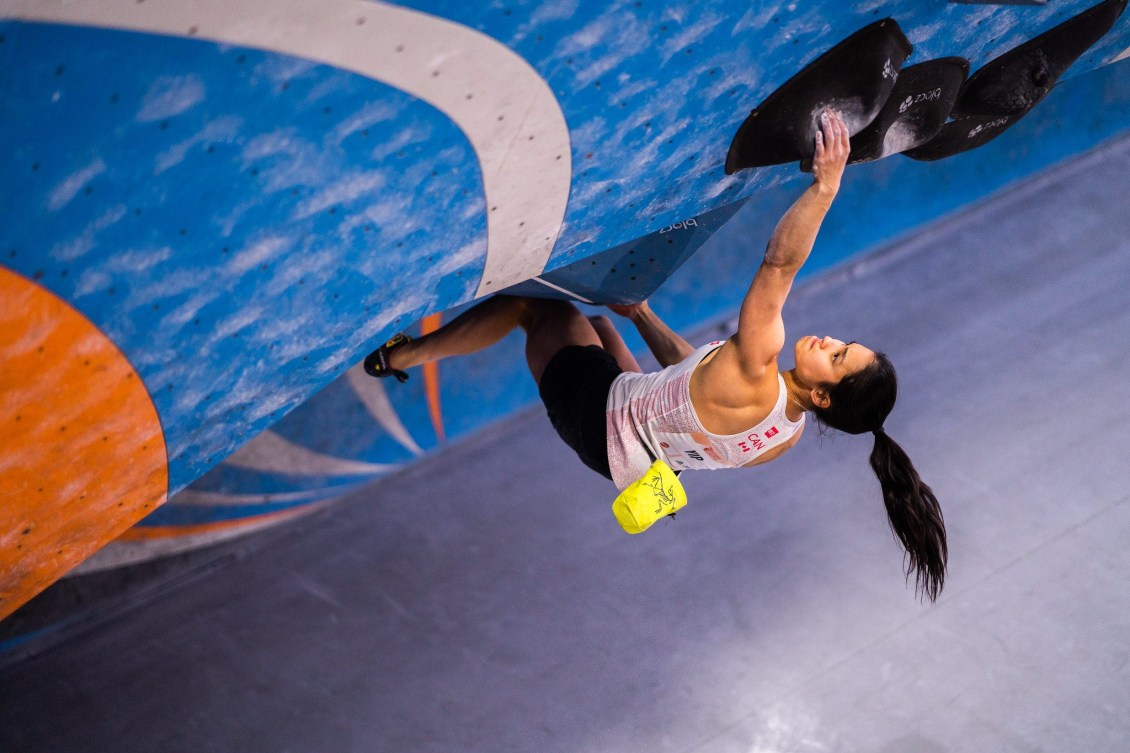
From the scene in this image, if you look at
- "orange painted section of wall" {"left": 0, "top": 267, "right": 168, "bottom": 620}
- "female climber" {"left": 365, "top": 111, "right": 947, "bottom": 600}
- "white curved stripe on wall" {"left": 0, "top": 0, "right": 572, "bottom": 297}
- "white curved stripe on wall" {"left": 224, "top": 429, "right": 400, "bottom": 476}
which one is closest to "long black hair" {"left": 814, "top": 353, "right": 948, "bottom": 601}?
"female climber" {"left": 365, "top": 111, "right": 947, "bottom": 600}

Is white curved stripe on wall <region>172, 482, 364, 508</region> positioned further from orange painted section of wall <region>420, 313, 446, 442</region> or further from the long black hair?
the long black hair

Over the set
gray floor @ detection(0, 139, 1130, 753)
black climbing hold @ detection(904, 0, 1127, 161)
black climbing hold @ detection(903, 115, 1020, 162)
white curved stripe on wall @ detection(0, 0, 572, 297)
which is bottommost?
gray floor @ detection(0, 139, 1130, 753)

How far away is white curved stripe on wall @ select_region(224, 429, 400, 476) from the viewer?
12.3ft

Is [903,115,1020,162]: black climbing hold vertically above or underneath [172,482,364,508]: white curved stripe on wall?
above

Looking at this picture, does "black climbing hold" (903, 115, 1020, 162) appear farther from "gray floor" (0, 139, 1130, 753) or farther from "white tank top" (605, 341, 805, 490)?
"gray floor" (0, 139, 1130, 753)

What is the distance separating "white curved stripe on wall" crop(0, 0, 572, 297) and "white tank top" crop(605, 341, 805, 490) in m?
0.40

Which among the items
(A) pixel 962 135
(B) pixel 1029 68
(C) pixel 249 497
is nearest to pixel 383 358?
(C) pixel 249 497

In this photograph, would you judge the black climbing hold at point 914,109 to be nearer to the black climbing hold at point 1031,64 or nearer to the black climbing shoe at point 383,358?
the black climbing hold at point 1031,64

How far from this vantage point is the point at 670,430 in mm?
2291

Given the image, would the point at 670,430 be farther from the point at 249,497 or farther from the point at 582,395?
the point at 249,497

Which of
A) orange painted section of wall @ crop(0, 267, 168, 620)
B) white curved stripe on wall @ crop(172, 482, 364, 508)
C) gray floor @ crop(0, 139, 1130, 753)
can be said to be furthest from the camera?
white curved stripe on wall @ crop(172, 482, 364, 508)

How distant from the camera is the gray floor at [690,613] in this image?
2945 mm

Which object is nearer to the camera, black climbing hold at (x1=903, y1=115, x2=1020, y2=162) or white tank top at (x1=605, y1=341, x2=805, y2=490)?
white tank top at (x1=605, y1=341, x2=805, y2=490)

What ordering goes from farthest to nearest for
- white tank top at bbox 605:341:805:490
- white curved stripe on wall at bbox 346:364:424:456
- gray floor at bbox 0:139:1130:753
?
white curved stripe on wall at bbox 346:364:424:456, gray floor at bbox 0:139:1130:753, white tank top at bbox 605:341:805:490
